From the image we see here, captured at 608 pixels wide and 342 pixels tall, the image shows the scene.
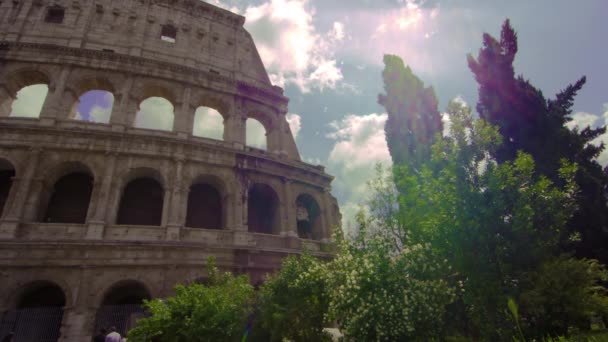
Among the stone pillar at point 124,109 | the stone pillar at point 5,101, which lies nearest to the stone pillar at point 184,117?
the stone pillar at point 124,109

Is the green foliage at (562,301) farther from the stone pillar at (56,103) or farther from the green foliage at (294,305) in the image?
the stone pillar at (56,103)

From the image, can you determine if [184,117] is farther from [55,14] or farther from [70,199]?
[55,14]

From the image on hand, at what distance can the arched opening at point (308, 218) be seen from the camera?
19422mm

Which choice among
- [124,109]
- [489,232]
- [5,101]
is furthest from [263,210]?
[5,101]

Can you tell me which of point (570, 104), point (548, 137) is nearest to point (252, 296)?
point (548, 137)

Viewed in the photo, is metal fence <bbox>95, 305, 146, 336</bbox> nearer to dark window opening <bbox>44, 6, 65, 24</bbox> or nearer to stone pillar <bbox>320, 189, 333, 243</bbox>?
stone pillar <bbox>320, 189, 333, 243</bbox>

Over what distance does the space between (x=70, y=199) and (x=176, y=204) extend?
17.9ft

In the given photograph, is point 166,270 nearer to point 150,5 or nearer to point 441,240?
point 441,240

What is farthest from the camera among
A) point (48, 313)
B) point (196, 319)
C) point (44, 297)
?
point (44, 297)

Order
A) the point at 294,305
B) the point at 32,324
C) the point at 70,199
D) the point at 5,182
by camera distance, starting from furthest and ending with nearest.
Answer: the point at 70,199, the point at 5,182, the point at 32,324, the point at 294,305

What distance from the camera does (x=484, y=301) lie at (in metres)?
7.73

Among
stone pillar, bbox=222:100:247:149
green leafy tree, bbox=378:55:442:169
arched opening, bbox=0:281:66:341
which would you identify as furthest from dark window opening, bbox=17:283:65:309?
green leafy tree, bbox=378:55:442:169

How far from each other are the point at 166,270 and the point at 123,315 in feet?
7.27

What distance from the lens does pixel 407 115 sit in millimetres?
19188
